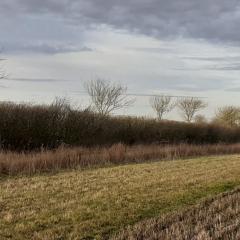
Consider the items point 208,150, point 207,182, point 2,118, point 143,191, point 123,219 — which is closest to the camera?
point 123,219

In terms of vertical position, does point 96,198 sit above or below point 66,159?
below

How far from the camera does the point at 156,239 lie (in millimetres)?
8547

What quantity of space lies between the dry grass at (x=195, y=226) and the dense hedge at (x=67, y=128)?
835 inches

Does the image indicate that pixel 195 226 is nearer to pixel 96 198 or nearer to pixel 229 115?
pixel 96 198

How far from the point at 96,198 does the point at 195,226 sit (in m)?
3.68

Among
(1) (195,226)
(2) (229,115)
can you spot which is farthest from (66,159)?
(2) (229,115)

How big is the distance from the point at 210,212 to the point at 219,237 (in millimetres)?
2445

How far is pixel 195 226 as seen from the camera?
946cm

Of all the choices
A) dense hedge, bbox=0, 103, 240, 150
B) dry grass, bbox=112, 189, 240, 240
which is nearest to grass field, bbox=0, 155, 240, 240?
dry grass, bbox=112, 189, 240, 240

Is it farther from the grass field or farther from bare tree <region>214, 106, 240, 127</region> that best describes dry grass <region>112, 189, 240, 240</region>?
bare tree <region>214, 106, 240, 127</region>

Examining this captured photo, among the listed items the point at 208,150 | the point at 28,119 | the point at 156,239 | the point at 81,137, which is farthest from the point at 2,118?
the point at 156,239

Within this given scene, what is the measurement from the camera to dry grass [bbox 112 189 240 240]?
8633 millimetres

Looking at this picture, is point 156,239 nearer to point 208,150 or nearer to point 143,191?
point 143,191

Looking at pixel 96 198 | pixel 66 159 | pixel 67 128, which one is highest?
pixel 67 128
